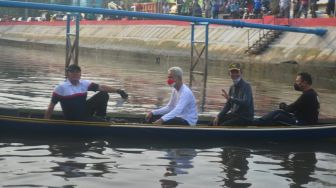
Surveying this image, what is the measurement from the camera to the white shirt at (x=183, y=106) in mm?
12172

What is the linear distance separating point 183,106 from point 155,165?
7.46 ft

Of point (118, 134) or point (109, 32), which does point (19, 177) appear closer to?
point (118, 134)

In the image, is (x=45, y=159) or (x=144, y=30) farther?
(x=144, y=30)

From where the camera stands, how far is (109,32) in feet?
196

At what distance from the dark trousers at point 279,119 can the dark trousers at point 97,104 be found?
3.35 m

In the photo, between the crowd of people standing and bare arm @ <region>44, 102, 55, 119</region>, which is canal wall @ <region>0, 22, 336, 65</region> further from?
bare arm @ <region>44, 102, 55, 119</region>

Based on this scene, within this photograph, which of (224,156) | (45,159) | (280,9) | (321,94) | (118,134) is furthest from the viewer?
(280,9)

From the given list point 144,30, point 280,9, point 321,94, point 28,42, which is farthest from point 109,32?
point 321,94

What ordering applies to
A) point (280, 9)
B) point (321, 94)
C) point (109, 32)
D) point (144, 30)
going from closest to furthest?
point (321, 94) → point (280, 9) → point (144, 30) → point (109, 32)

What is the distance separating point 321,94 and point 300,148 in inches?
478

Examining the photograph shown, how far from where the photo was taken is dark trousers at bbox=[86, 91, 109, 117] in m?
12.7

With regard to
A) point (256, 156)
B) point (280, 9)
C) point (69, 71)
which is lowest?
point (256, 156)

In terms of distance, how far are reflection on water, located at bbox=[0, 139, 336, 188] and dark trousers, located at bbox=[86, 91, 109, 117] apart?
100cm

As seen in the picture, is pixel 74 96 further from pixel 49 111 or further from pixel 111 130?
pixel 111 130
